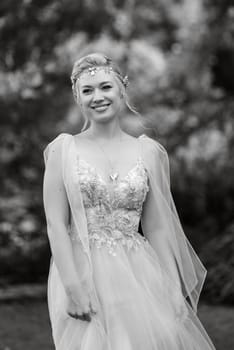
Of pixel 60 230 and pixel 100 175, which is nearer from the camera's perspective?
pixel 60 230

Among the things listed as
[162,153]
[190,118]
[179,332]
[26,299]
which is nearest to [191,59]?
[190,118]

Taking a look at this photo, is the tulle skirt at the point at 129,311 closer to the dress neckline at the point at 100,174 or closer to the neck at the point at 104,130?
the dress neckline at the point at 100,174

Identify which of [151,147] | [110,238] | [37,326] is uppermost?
[151,147]

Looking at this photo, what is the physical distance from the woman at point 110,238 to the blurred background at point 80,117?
3.69 m

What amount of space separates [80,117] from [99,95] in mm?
5389

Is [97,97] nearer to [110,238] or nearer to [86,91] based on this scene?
[86,91]

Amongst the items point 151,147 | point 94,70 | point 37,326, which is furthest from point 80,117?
point 94,70

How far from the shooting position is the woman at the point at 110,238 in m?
2.78

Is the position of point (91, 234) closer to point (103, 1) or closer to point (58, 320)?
point (58, 320)

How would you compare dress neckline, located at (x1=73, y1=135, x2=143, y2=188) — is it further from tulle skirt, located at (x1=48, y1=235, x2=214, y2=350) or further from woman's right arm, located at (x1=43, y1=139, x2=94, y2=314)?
tulle skirt, located at (x1=48, y1=235, x2=214, y2=350)

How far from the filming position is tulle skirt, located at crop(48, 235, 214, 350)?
9.07ft

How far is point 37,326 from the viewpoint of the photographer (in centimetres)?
624

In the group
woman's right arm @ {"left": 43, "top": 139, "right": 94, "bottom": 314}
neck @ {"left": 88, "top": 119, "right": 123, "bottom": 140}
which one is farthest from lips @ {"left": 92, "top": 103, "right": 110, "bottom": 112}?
woman's right arm @ {"left": 43, "top": 139, "right": 94, "bottom": 314}

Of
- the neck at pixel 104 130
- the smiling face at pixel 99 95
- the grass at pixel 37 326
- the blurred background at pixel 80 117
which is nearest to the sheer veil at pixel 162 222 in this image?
the neck at pixel 104 130
